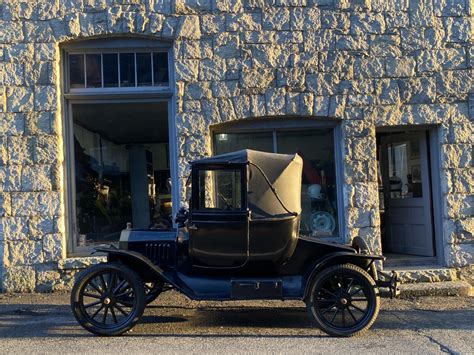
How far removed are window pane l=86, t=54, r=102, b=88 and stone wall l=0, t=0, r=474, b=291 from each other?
1.37 ft

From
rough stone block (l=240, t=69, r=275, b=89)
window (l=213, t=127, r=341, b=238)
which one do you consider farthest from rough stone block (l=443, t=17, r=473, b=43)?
rough stone block (l=240, t=69, r=275, b=89)

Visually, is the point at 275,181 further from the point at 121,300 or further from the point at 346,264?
the point at 121,300

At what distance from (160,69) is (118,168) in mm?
1783

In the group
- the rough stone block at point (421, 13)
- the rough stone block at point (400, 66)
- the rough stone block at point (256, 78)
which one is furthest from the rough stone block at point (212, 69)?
the rough stone block at point (421, 13)

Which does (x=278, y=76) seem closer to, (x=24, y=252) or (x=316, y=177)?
(x=316, y=177)

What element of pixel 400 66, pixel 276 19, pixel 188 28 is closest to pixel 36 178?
pixel 188 28

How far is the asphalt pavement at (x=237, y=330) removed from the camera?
545 cm

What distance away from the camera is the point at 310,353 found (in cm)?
525

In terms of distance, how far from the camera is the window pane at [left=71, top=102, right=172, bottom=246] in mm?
8703

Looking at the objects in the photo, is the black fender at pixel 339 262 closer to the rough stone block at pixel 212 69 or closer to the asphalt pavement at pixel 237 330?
the asphalt pavement at pixel 237 330

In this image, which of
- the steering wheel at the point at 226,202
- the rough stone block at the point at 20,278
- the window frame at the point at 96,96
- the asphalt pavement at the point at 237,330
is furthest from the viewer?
the window frame at the point at 96,96

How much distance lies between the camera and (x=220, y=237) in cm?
586

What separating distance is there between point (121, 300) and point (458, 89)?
20.1 feet

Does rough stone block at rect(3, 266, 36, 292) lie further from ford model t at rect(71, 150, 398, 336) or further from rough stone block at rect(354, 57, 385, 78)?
rough stone block at rect(354, 57, 385, 78)
